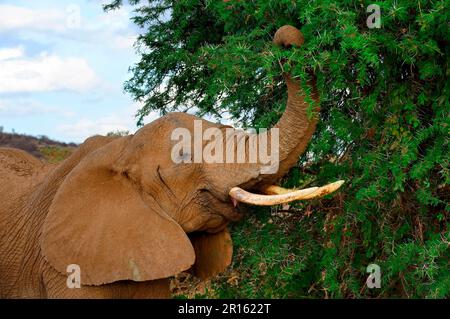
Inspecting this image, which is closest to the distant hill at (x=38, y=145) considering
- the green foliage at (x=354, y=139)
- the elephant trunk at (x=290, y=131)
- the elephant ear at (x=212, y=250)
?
the green foliage at (x=354, y=139)

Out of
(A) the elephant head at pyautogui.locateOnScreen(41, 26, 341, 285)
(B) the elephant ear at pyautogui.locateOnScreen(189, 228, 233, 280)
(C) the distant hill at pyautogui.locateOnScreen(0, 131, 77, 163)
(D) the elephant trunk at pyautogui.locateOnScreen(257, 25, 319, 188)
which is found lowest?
(B) the elephant ear at pyautogui.locateOnScreen(189, 228, 233, 280)

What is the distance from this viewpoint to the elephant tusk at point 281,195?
16.7ft

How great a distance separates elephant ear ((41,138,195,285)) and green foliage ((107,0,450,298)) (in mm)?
1233

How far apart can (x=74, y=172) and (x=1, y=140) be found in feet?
61.9

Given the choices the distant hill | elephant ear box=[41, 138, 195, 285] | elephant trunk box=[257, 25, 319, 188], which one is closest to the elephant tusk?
elephant trunk box=[257, 25, 319, 188]

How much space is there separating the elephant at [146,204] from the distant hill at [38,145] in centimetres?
1476

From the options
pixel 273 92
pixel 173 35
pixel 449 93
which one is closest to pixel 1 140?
pixel 173 35

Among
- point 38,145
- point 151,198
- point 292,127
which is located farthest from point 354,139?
point 38,145

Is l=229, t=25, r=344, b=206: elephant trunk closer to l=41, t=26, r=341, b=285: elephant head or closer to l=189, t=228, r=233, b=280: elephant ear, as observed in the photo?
l=41, t=26, r=341, b=285: elephant head

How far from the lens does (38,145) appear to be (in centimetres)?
2388

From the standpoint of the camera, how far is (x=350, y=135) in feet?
21.2

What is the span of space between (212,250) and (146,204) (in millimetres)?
703

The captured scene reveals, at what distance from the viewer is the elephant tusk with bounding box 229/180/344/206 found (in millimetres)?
5082
